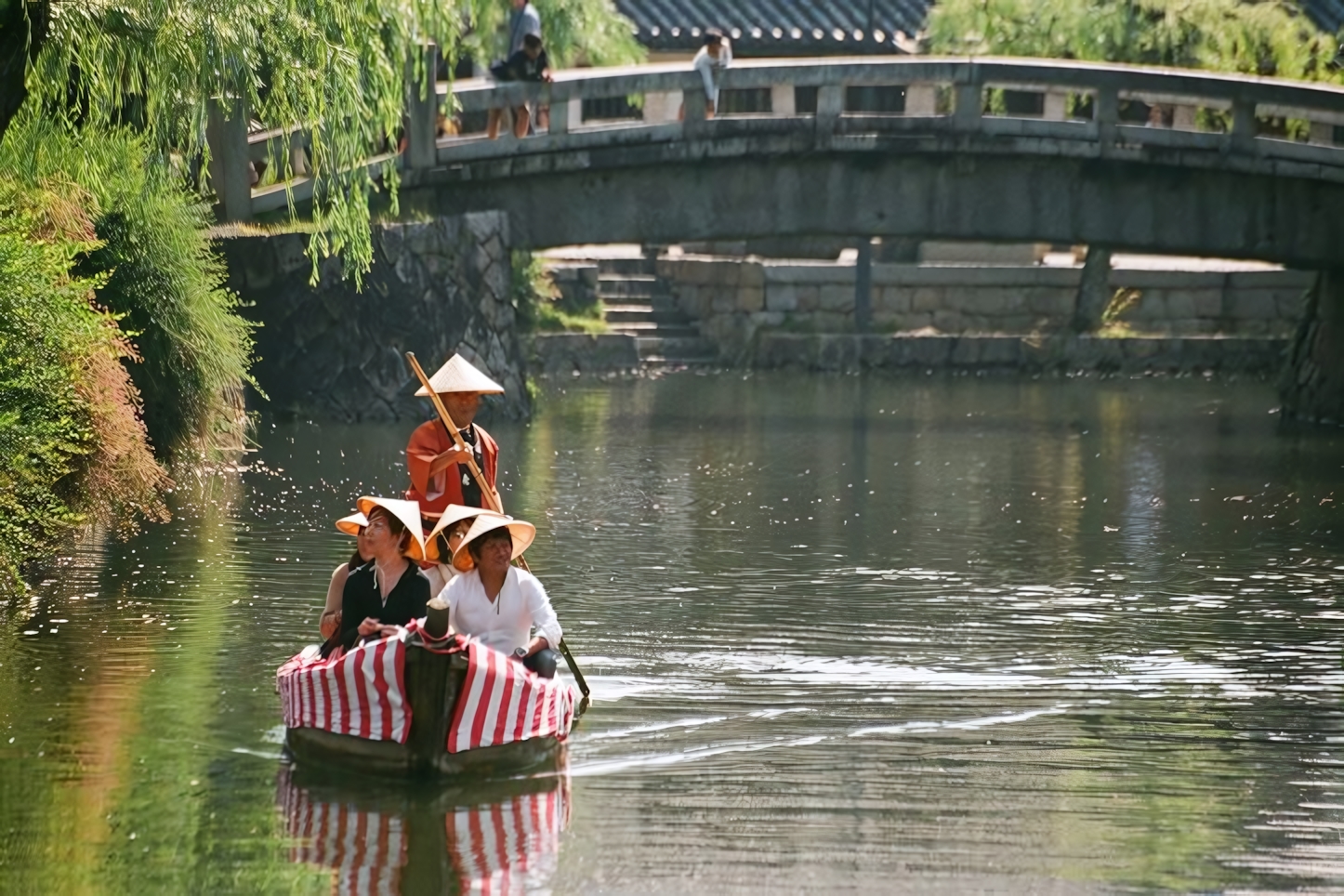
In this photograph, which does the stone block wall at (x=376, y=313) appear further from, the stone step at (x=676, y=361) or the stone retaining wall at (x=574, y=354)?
the stone step at (x=676, y=361)

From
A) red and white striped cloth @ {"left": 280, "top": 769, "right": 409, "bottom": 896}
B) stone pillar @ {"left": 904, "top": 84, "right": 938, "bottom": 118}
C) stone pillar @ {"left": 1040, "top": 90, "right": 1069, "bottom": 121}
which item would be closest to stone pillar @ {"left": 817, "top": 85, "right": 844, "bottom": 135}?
stone pillar @ {"left": 904, "top": 84, "right": 938, "bottom": 118}

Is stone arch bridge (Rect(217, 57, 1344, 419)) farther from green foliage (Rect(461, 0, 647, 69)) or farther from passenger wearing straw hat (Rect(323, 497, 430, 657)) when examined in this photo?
passenger wearing straw hat (Rect(323, 497, 430, 657))

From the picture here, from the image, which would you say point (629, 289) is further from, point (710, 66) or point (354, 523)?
point (354, 523)

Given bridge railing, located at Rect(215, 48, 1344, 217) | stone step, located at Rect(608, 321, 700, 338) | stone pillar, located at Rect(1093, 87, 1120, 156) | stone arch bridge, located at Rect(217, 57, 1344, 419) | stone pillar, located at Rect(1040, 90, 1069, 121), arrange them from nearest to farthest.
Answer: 1. bridge railing, located at Rect(215, 48, 1344, 217)
2. stone arch bridge, located at Rect(217, 57, 1344, 419)
3. stone pillar, located at Rect(1093, 87, 1120, 156)
4. stone pillar, located at Rect(1040, 90, 1069, 121)
5. stone step, located at Rect(608, 321, 700, 338)

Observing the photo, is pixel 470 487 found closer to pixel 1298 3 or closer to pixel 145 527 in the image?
pixel 145 527

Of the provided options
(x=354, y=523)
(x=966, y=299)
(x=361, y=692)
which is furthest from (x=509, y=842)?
(x=966, y=299)

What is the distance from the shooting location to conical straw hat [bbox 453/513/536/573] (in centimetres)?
1042

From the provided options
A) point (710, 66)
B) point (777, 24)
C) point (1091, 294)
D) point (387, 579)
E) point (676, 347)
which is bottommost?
point (676, 347)

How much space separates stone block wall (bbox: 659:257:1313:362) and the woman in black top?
2387cm

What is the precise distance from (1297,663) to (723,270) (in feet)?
73.7

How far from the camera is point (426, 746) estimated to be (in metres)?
9.85

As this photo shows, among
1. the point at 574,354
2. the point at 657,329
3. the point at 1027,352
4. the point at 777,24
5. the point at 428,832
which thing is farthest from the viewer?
the point at 777,24

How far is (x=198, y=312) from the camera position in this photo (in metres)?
18.4

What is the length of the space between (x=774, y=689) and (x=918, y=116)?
14483 millimetres
